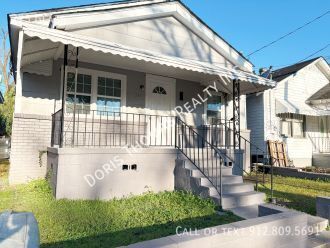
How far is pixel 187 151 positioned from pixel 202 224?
279 centimetres

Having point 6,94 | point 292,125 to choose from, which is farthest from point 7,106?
point 292,125

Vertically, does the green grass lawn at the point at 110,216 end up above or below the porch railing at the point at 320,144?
below

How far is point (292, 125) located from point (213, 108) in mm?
5916

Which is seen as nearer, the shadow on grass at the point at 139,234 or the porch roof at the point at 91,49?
the shadow on grass at the point at 139,234

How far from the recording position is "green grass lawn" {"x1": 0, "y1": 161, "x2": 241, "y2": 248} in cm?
398

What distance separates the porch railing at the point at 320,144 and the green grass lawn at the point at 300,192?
5.93 meters

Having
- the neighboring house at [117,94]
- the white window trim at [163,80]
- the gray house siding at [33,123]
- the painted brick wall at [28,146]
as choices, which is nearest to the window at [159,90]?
the neighboring house at [117,94]

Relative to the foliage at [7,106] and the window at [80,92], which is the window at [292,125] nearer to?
the window at [80,92]

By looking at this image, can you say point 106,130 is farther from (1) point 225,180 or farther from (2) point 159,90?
(1) point 225,180

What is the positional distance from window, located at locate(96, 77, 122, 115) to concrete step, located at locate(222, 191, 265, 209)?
4.46 m

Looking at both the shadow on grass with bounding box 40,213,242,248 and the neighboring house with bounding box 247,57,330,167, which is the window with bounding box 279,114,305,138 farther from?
the shadow on grass with bounding box 40,213,242,248

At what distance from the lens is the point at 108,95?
856 centimetres

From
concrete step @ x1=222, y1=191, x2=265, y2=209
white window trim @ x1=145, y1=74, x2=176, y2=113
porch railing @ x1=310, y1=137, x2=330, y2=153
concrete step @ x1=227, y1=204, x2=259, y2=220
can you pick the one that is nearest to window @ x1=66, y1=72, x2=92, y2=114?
white window trim @ x1=145, y1=74, x2=176, y2=113

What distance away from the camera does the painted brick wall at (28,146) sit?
7.09m
